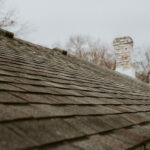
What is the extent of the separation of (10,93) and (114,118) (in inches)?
39.3

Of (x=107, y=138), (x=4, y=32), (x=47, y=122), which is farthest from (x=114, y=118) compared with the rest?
(x=4, y=32)

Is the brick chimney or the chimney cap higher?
the chimney cap

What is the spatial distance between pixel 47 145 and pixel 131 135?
2.67 ft

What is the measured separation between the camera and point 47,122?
121cm

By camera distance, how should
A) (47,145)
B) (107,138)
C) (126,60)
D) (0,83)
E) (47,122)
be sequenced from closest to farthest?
(47,145) → (47,122) → (107,138) → (0,83) → (126,60)

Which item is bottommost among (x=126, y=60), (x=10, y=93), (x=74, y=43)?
(x=10, y=93)

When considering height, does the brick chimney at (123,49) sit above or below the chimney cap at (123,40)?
below

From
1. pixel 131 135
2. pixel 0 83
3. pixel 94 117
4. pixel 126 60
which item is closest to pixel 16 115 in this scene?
pixel 0 83

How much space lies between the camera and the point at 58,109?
1526mm

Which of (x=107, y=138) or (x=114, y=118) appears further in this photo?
(x=114, y=118)

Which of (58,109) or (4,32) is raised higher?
(4,32)

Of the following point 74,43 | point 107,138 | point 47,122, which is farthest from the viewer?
point 74,43

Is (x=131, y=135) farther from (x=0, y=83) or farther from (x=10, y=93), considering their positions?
(x=0, y=83)

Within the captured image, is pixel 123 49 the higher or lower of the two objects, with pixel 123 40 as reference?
lower
